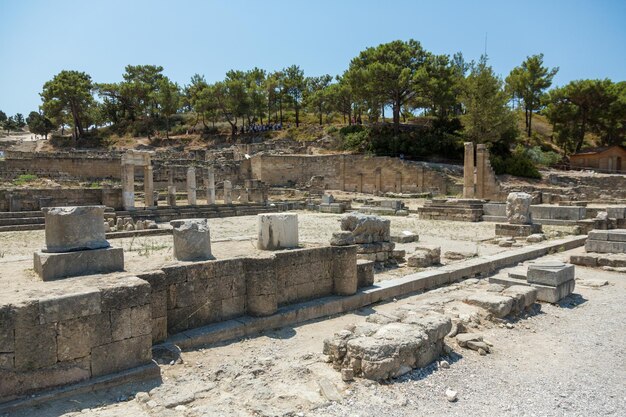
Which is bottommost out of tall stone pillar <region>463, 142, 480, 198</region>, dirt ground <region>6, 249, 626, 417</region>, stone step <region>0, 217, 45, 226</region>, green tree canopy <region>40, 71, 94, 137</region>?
dirt ground <region>6, 249, 626, 417</region>

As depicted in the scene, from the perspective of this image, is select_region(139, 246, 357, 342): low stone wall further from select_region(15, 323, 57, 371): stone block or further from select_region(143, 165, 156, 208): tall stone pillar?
select_region(143, 165, 156, 208): tall stone pillar

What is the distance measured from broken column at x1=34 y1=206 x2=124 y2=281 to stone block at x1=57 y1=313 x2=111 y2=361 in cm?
108

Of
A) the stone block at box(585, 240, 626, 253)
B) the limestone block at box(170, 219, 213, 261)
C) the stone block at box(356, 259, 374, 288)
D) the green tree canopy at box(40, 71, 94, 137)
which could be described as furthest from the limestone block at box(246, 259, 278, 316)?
the green tree canopy at box(40, 71, 94, 137)

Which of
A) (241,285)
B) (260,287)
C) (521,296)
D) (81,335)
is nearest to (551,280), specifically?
(521,296)

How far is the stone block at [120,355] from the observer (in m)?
4.36

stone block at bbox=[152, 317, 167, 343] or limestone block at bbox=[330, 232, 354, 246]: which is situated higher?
limestone block at bbox=[330, 232, 354, 246]

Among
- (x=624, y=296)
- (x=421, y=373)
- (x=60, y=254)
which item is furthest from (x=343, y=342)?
(x=624, y=296)

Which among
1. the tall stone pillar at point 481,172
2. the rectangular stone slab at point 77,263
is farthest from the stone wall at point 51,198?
the tall stone pillar at point 481,172

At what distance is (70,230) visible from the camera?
17.7 ft

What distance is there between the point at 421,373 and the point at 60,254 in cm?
416

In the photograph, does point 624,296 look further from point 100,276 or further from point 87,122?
point 87,122

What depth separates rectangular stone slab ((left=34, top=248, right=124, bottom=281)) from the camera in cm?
508

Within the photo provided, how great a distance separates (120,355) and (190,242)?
6.26 feet

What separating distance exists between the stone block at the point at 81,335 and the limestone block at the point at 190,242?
5.71 ft
